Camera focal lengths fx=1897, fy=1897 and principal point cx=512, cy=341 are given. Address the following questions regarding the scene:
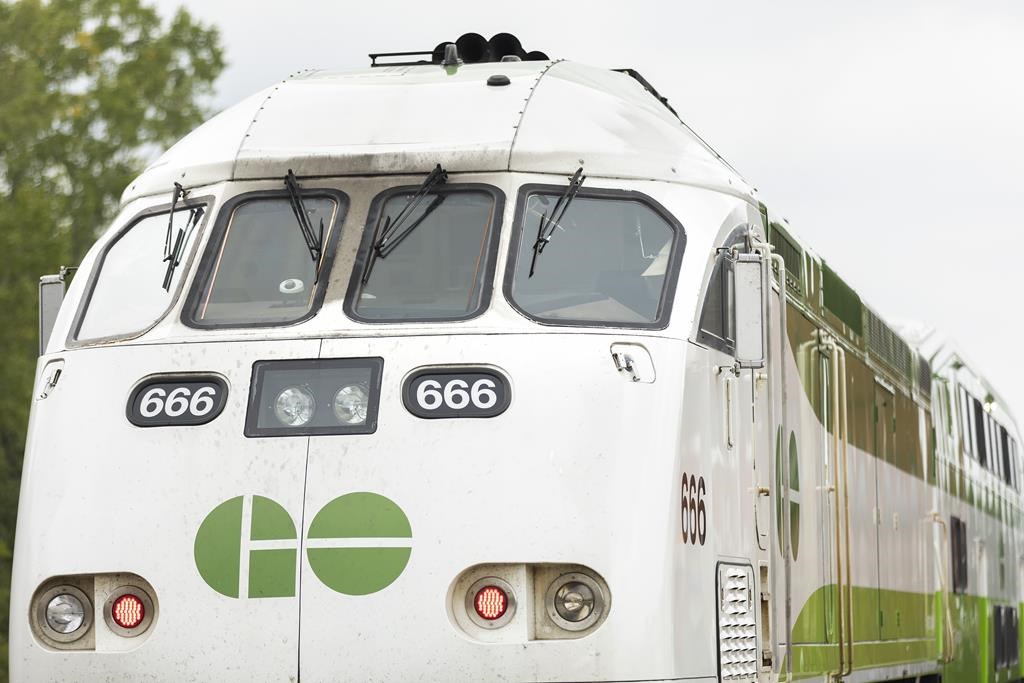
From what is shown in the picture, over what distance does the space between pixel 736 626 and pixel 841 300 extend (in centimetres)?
410

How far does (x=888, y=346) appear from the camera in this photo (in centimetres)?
1314

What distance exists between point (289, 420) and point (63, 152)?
85.1 ft

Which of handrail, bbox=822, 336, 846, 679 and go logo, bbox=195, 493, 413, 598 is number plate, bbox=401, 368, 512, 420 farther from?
handrail, bbox=822, 336, 846, 679

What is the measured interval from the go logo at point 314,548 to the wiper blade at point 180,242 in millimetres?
1192

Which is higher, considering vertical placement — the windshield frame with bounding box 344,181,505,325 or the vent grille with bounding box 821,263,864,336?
the vent grille with bounding box 821,263,864,336

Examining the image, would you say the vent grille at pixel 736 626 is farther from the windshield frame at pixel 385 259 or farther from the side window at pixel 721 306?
the windshield frame at pixel 385 259

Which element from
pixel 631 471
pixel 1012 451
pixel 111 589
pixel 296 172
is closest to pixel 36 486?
pixel 111 589

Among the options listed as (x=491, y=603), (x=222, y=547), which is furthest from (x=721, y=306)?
(x=222, y=547)

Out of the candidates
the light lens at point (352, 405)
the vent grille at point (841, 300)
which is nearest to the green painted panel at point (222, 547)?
the light lens at point (352, 405)

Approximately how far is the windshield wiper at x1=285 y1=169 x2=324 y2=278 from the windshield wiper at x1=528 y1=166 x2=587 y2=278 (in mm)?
878

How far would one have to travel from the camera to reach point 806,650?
371 inches

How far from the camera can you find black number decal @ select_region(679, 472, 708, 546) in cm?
719

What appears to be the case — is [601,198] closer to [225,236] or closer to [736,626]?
[225,236]

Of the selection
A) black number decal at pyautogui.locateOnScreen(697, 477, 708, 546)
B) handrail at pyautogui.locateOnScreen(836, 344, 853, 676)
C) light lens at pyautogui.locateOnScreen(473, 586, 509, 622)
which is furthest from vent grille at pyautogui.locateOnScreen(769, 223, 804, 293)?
light lens at pyautogui.locateOnScreen(473, 586, 509, 622)
